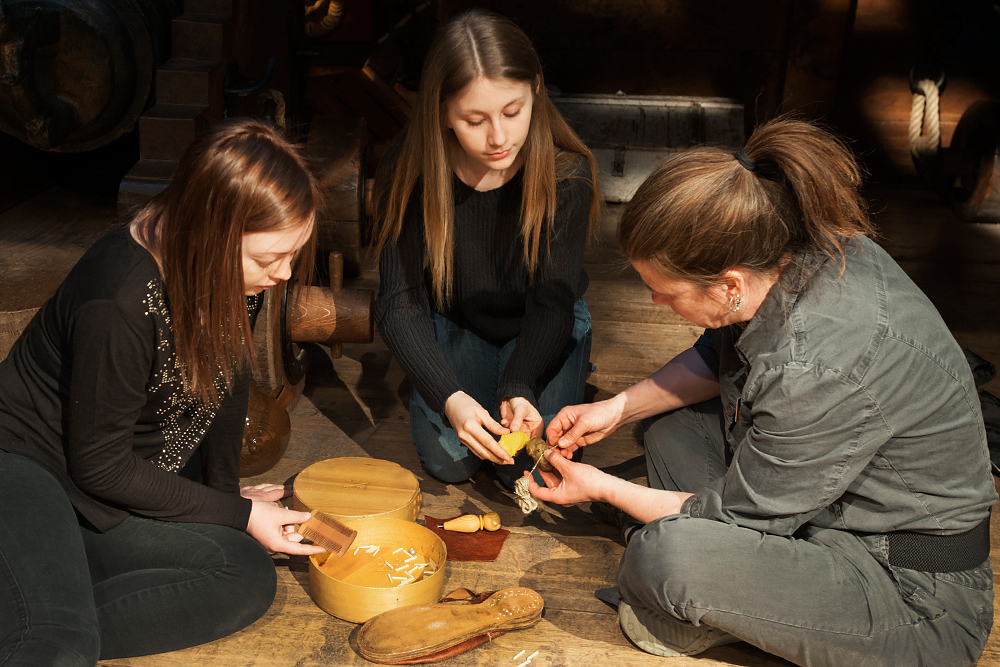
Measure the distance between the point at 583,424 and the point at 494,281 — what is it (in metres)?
0.52

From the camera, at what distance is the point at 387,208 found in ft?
7.58

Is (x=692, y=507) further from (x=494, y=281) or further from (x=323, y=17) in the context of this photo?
(x=323, y=17)

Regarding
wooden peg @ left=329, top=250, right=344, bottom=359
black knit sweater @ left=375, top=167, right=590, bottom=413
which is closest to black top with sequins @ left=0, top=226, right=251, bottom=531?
black knit sweater @ left=375, top=167, right=590, bottom=413

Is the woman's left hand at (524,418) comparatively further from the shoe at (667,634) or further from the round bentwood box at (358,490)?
the shoe at (667,634)

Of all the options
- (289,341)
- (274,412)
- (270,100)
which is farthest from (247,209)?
(270,100)

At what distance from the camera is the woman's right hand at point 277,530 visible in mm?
1797

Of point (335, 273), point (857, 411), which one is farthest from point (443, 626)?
point (335, 273)

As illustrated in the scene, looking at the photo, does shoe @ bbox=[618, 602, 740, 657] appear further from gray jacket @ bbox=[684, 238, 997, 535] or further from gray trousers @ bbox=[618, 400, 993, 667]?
gray jacket @ bbox=[684, 238, 997, 535]

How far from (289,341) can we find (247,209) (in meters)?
1.13

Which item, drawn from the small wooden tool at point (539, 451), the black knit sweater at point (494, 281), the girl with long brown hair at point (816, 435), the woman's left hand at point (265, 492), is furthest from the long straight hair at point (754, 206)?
the woman's left hand at point (265, 492)

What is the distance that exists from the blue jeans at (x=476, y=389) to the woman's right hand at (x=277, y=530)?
0.53 m

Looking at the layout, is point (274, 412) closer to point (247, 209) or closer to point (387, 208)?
point (387, 208)

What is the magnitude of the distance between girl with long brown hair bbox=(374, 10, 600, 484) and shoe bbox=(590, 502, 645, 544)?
24 centimetres

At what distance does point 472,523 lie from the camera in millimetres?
2105
